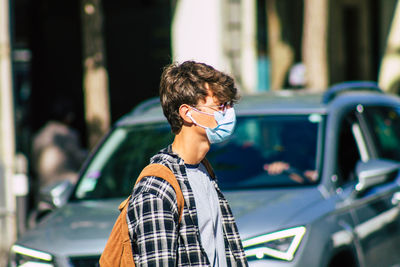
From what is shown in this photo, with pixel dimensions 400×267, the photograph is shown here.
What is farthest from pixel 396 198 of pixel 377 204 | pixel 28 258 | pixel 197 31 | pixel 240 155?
pixel 197 31

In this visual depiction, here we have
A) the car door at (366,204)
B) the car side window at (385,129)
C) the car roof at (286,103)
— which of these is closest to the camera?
the car door at (366,204)

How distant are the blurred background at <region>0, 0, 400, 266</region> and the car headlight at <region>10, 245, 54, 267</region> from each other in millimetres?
A: 3011

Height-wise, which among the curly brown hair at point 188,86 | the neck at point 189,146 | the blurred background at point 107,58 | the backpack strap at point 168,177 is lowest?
the blurred background at point 107,58

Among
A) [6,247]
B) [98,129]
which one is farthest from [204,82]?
[6,247]

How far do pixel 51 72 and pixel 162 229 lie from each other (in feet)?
31.7

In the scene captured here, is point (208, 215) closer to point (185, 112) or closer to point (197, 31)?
point (185, 112)

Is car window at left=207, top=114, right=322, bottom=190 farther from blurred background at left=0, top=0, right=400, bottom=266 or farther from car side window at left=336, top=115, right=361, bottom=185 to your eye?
blurred background at left=0, top=0, right=400, bottom=266

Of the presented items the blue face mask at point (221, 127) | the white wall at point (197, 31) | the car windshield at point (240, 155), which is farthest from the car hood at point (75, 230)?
the white wall at point (197, 31)

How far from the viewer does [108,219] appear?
14.4ft

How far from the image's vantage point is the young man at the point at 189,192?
2.57 metres

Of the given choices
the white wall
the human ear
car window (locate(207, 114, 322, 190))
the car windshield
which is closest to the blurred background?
the white wall

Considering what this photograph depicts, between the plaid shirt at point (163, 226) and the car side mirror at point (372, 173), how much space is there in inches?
92.5

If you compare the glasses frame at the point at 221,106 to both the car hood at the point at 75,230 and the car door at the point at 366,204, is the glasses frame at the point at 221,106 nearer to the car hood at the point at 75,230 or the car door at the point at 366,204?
the car hood at the point at 75,230

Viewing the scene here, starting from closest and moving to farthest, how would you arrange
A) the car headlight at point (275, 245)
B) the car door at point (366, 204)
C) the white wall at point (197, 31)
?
the car headlight at point (275, 245) → the car door at point (366, 204) → the white wall at point (197, 31)
